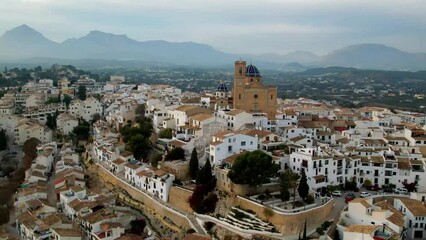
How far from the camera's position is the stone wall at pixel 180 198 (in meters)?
28.1

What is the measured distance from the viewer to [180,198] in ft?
94.2

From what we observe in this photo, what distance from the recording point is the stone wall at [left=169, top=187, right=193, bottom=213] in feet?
92.2

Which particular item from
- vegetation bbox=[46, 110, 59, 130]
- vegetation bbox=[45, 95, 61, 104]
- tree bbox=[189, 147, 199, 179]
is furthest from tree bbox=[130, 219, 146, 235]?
vegetation bbox=[45, 95, 61, 104]

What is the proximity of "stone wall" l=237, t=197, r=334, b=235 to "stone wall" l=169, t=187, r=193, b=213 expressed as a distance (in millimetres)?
4225

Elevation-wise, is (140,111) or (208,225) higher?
(140,111)

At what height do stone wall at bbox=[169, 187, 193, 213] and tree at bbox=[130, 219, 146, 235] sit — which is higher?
stone wall at bbox=[169, 187, 193, 213]

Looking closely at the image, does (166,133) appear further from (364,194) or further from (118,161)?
(364,194)

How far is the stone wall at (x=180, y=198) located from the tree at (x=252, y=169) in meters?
3.56

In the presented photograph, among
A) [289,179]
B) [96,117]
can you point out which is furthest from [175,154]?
[96,117]

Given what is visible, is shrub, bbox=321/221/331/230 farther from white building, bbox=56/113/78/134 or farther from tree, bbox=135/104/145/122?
white building, bbox=56/113/78/134

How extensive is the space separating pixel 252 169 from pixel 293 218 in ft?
12.0

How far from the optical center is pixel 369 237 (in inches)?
826

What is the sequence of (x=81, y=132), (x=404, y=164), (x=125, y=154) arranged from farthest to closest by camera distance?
(x=81, y=132), (x=125, y=154), (x=404, y=164)

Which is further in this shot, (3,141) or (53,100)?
(53,100)
